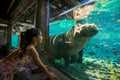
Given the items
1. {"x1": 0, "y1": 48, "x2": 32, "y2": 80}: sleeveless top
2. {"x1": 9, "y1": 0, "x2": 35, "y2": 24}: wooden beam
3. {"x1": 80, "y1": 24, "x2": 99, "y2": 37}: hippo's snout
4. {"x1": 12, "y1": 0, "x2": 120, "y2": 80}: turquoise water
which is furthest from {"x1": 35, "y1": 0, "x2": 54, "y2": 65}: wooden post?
{"x1": 80, "y1": 24, "x2": 99, "y2": 37}: hippo's snout

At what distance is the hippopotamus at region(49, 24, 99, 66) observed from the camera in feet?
14.1

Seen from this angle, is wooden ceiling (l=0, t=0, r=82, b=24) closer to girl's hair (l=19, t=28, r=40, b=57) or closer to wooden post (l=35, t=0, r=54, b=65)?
wooden post (l=35, t=0, r=54, b=65)

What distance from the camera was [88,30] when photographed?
423 centimetres

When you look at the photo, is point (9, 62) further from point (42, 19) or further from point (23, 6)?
point (23, 6)

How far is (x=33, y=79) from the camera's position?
1653 millimetres

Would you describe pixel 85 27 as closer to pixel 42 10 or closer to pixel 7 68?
pixel 42 10

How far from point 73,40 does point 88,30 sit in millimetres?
1197

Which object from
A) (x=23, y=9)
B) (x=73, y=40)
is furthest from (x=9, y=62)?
(x=73, y=40)

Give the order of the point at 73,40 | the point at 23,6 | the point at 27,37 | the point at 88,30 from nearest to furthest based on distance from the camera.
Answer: the point at 27,37 → the point at 23,6 → the point at 88,30 → the point at 73,40

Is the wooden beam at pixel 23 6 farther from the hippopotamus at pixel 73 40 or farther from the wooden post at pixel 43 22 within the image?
the hippopotamus at pixel 73 40

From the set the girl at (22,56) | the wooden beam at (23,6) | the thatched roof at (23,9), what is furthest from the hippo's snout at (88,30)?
the girl at (22,56)

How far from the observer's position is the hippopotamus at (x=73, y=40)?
14.1ft

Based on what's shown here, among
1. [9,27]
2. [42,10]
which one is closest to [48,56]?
[42,10]

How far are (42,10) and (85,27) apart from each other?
2549 mm
